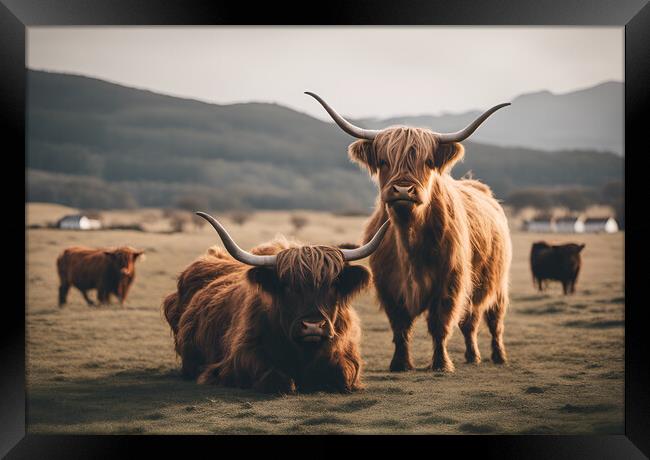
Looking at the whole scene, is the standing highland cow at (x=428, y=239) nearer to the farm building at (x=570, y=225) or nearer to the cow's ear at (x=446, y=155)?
the cow's ear at (x=446, y=155)

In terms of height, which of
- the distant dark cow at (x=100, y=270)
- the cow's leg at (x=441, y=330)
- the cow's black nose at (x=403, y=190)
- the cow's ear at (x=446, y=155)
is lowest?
the cow's leg at (x=441, y=330)

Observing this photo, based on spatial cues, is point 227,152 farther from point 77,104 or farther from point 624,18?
point 624,18

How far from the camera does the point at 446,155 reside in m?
5.19

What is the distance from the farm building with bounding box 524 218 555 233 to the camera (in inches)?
400

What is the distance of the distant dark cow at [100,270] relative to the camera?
7.98 meters

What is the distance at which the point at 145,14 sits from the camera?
5180 millimetres

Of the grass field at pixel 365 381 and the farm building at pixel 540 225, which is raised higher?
the farm building at pixel 540 225

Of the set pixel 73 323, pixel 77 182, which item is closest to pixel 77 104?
pixel 77 182

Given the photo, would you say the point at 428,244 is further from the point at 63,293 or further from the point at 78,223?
the point at 78,223

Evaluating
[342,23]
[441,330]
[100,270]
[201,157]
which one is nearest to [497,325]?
[441,330]

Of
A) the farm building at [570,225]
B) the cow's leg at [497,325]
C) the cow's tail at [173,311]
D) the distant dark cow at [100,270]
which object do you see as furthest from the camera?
the farm building at [570,225]

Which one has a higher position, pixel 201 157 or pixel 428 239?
pixel 201 157

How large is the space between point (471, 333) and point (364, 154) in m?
1.71

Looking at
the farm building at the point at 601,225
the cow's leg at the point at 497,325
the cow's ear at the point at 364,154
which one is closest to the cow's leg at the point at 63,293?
the cow's ear at the point at 364,154
